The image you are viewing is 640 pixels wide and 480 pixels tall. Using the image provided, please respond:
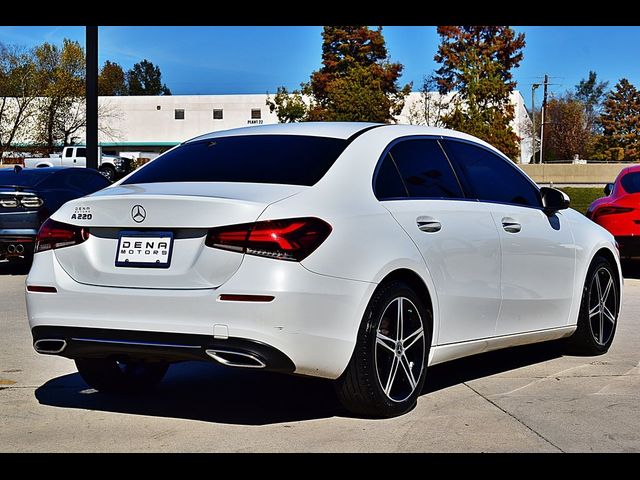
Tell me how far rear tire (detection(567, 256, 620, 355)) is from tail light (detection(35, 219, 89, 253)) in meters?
3.83

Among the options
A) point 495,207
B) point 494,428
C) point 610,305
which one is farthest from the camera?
point 610,305

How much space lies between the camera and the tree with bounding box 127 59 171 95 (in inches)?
6088

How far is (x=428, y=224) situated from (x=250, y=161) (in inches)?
41.1

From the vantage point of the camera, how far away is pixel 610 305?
8.13 m

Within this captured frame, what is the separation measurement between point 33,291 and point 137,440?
3.37 ft

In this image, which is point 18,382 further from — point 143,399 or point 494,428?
point 494,428

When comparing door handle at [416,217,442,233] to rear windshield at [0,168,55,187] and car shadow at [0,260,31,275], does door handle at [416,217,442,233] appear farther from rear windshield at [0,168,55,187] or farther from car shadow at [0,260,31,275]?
car shadow at [0,260,31,275]

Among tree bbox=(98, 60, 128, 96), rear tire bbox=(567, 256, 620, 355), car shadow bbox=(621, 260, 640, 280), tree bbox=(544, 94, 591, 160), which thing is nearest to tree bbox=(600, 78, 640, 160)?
tree bbox=(544, 94, 591, 160)

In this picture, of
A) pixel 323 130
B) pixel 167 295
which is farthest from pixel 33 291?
pixel 323 130

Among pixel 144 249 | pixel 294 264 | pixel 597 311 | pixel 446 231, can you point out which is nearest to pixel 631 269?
pixel 597 311

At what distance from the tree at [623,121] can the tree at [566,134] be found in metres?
3.28

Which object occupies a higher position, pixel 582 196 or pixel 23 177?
pixel 23 177

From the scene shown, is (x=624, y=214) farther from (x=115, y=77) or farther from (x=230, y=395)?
(x=115, y=77)

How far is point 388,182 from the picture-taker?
19.3ft
